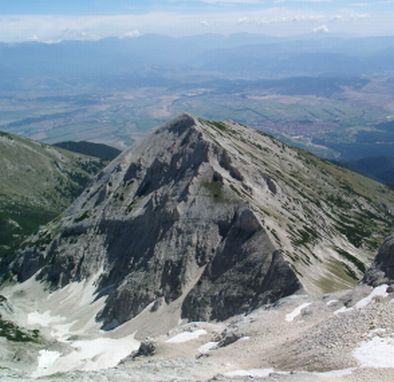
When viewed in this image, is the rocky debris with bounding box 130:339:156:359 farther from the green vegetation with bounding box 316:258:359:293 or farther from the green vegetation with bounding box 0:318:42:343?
the green vegetation with bounding box 0:318:42:343

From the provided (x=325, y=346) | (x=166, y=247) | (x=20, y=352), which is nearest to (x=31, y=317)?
(x=20, y=352)

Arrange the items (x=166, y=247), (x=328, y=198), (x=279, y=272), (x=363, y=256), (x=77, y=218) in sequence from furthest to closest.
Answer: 1. (x=328, y=198)
2. (x=77, y=218)
3. (x=363, y=256)
4. (x=166, y=247)
5. (x=279, y=272)

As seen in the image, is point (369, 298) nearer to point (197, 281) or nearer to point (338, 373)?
point (338, 373)

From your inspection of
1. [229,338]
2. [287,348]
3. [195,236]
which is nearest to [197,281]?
[195,236]

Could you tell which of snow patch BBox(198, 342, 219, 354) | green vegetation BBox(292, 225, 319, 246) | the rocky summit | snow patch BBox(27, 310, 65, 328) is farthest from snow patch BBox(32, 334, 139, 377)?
green vegetation BBox(292, 225, 319, 246)

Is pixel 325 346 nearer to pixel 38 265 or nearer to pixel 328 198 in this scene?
pixel 38 265

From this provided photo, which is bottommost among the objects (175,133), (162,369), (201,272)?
(201,272)

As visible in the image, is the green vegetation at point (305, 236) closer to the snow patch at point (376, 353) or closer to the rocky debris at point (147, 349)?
the rocky debris at point (147, 349)
